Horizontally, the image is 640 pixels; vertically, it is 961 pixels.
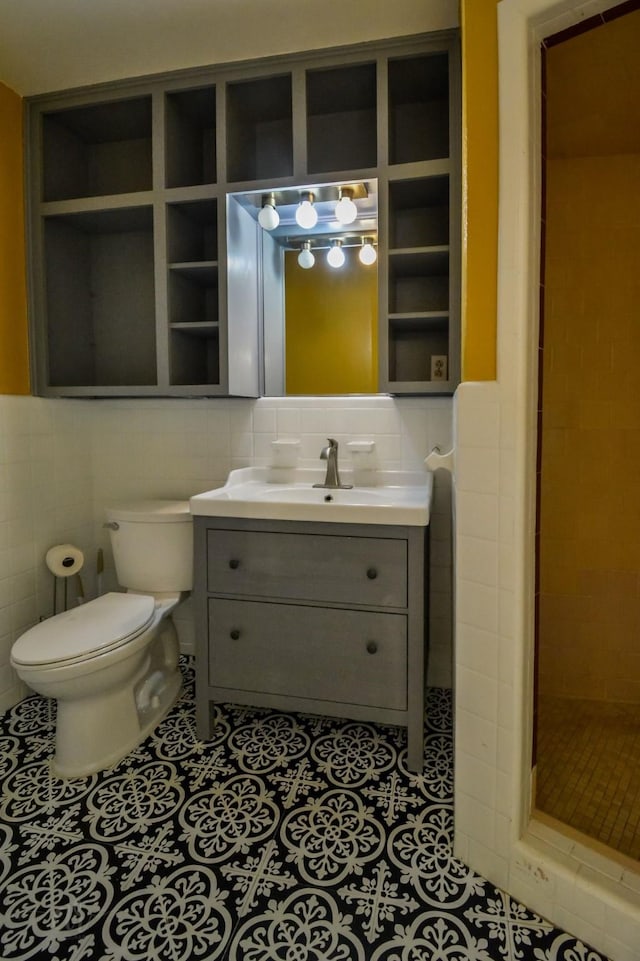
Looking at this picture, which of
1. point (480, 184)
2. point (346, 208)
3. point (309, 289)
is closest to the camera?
point (480, 184)

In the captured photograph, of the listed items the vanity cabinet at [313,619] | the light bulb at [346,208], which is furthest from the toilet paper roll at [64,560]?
the light bulb at [346,208]

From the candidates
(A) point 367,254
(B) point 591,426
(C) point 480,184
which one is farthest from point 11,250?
(B) point 591,426

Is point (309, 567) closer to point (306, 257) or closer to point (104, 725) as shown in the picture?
point (104, 725)

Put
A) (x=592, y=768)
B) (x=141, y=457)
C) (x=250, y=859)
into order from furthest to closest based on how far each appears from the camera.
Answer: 1. (x=141, y=457)
2. (x=592, y=768)
3. (x=250, y=859)

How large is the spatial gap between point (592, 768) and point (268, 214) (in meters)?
2.24

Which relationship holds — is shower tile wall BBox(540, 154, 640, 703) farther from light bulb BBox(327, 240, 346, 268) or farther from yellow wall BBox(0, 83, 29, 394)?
yellow wall BBox(0, 83, 29, 394)

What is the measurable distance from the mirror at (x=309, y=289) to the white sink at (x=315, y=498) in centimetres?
37

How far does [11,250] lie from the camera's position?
204 cm

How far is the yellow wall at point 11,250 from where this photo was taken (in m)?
2.00

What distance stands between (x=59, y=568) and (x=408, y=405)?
1606 millimetres

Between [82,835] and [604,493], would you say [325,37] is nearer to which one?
[604,493]

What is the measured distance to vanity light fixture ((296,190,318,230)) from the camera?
193cm

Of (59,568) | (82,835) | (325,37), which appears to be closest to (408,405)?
(325,37)

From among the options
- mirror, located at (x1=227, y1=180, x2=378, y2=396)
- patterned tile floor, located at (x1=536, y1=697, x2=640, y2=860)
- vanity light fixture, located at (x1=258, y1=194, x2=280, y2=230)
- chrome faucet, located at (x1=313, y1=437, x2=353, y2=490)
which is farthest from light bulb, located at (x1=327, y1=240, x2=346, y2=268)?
patterned tile floor, located at (x1=536, y1=697, x2=640, y2=860)
